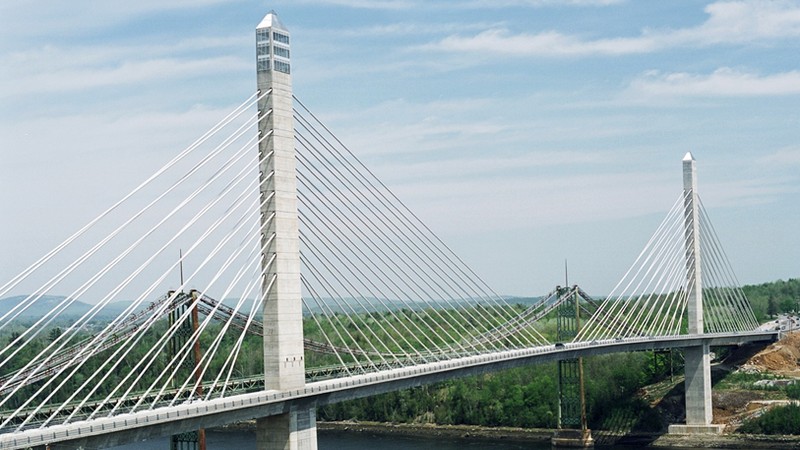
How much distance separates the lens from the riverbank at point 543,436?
2554 inches

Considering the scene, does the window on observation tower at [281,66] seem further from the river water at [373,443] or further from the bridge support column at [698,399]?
the bridge support column at [698,399]

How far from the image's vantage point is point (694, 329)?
7094 cm

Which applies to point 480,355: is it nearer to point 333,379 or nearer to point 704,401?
point 333,379

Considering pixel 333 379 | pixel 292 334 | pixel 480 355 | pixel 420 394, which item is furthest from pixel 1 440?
pixel 420 394

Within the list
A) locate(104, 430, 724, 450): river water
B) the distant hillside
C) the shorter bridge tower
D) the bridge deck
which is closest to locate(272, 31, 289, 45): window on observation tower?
the bridge deck

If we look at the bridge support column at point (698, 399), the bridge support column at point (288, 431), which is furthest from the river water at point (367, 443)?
the bridge support column at point (288, 431)

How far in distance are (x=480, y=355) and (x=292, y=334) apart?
629 inches

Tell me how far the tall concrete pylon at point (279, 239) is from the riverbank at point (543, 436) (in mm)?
35245

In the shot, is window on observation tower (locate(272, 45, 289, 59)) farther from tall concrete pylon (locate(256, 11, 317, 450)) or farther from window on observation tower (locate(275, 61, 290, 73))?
window on observation tower (locate(275, 61, 290, 73))

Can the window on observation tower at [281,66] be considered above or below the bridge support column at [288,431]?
above

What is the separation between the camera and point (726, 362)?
7688 centimetres

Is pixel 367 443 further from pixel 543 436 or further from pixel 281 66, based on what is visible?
pixel 281 66

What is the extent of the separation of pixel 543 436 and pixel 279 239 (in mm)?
40933

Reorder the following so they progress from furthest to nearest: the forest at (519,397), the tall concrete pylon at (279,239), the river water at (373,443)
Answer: the forest at (519,397)
the river water at (373,443)
the tall concrete pylon at (279,239)
